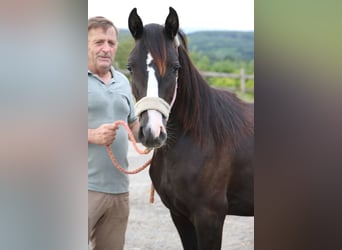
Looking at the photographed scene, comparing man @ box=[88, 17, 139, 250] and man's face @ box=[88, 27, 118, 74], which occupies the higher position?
man's face @ box=[88, 27, 118, 74]

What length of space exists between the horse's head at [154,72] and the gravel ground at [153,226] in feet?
0.78

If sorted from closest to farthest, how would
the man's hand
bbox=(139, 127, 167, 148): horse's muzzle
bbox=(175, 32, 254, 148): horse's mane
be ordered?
bbox=(139, 127, 167, 148): horse's muzzle
bbox=(175, 32, 254, 148): horse's mane
the man's hand

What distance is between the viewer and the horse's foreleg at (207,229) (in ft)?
6.90

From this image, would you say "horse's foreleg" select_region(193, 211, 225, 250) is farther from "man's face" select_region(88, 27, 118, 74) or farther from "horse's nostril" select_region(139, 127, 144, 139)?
"man's face" select_region(88, 27, 118, 74)

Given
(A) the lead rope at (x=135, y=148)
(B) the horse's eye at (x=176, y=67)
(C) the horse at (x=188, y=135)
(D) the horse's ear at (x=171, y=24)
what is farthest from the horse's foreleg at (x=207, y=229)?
(D) the horse's ear at (x=171, y=24)

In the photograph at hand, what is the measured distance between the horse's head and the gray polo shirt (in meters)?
0.14

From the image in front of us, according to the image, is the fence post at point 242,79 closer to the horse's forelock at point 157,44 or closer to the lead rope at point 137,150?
the horse's forelock at point 157,44

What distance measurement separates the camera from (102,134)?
86.7 inches

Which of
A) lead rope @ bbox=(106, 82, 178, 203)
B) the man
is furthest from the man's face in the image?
lead rope @ bbox=(106, 82, 178, 203)

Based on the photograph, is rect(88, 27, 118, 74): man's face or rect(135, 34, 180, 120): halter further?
rect(88, 27, 118, 74): man's face

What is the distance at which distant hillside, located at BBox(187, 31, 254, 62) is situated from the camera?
84.6 inches
